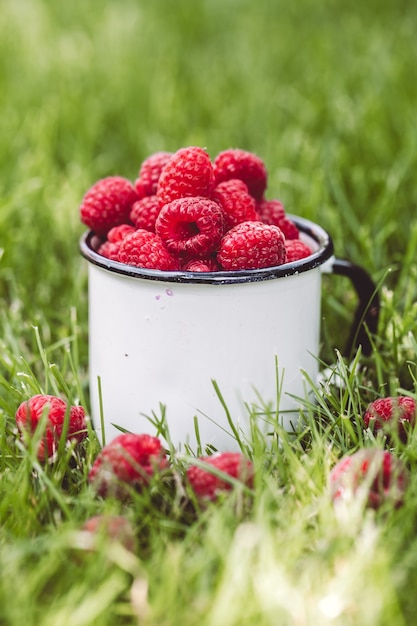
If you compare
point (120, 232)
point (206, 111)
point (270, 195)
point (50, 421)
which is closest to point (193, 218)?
point (120, 232)

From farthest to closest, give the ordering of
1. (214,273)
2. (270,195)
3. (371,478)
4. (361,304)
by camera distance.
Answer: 1. (270,195)
2. (361,304)
3. (214,273)
4. (371,478)

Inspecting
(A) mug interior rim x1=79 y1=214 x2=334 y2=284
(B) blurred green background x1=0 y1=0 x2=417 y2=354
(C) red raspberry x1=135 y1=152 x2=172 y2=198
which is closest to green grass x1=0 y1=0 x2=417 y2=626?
(B) blurred green background x1=0 y1=0 x2=417 y2=354

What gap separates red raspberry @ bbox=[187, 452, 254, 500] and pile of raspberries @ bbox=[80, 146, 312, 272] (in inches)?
10.0

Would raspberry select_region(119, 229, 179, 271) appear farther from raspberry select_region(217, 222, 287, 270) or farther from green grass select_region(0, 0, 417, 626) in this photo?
green grass select_region(0, 0, 417, 626)

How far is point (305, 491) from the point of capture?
3.31ft

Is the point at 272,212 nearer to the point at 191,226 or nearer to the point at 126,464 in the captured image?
the point at 191,226

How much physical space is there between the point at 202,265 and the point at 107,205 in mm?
218

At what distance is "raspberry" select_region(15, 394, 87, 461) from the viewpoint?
108 centimetres

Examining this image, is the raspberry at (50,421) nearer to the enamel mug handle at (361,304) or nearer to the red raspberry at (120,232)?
the red raspberry at (120,232)

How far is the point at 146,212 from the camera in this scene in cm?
121

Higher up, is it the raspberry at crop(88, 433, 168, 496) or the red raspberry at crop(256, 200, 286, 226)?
the red raspberry at crop(256, 200, 286, 226)

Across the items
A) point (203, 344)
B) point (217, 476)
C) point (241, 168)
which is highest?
point (241, 168)

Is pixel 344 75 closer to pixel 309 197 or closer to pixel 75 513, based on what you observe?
pixel 309 197

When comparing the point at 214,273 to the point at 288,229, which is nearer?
the point at 214,273
